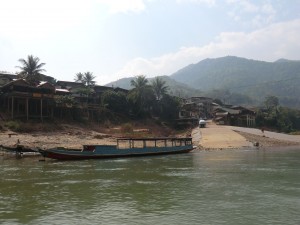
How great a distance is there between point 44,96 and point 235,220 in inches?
2108

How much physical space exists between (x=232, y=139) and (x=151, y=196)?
48.7 meters

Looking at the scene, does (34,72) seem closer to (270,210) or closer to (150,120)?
(150,120)

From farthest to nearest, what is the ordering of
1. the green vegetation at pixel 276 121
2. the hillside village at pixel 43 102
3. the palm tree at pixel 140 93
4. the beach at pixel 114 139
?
the green vegetation at pixel 276 121, the palm tree at pixel 140 93, the hillside village at pixel 43 102, the beach at pixel 114 139

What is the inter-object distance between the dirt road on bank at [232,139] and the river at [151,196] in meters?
30.8

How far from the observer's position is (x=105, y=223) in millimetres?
14867

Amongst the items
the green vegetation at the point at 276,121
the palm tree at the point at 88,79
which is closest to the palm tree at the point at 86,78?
the palm tree at the point at 88,79

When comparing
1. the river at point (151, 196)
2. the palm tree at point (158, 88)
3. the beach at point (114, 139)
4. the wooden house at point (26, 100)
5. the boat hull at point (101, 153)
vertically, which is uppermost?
the palm tree at point (158, 88)

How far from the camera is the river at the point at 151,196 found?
15.7m

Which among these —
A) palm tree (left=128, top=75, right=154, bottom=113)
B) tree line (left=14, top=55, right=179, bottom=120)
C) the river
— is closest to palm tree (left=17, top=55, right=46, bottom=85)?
tree line (left=14, top=55, right=179, bottom=120)

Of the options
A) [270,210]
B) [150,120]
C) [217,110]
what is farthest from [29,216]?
[217,110]

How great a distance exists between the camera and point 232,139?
66.6 meters

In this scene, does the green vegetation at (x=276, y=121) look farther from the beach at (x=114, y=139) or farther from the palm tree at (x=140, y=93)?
the palm tree at (x=140, y=93)

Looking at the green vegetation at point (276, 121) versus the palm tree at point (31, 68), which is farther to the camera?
the green vegetation at point (276, 121)

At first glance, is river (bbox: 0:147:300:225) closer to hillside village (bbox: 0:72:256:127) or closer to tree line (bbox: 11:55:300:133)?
hillside village (bbox: 0:72:256:127)
